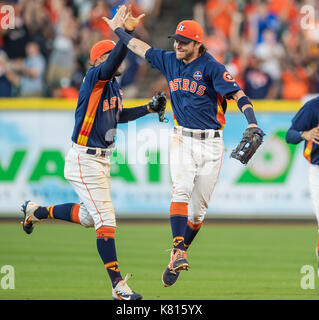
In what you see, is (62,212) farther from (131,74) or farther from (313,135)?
(131,74)

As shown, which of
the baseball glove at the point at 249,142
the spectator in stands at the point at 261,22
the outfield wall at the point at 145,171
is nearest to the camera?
the baseball glove at the point at 249,142

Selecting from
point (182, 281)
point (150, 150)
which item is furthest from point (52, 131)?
point (182, 281)

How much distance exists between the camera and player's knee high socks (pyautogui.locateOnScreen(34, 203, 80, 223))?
29.9ft

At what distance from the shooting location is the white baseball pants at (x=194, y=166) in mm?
8461

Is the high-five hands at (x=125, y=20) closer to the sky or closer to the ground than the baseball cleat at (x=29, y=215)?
Result: closer to the sky

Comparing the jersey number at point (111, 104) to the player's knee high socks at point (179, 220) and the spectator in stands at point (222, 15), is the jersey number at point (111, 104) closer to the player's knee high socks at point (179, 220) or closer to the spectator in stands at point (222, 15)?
the player's knee high socks at point (179, 220)

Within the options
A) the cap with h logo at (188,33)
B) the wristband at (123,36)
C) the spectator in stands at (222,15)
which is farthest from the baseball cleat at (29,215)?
the spectator in stands at (222,15)

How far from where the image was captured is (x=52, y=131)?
16.0 meters

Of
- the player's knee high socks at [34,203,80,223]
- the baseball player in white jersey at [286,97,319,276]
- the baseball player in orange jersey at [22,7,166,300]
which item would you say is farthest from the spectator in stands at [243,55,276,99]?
the baseball player in orange jersey at [22,7,166,300]

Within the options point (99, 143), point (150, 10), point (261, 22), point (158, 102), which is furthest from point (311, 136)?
point (150, 10)

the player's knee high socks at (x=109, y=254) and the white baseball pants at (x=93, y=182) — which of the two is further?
the white baseball pants at (x=93, y=182)

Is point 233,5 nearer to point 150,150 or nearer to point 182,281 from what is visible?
point 150,150

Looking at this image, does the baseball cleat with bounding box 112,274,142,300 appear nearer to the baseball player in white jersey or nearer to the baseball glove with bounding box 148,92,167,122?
the baseball glove with bounding box 148,92,167,122

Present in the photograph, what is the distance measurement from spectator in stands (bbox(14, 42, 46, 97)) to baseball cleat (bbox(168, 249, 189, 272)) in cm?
953
